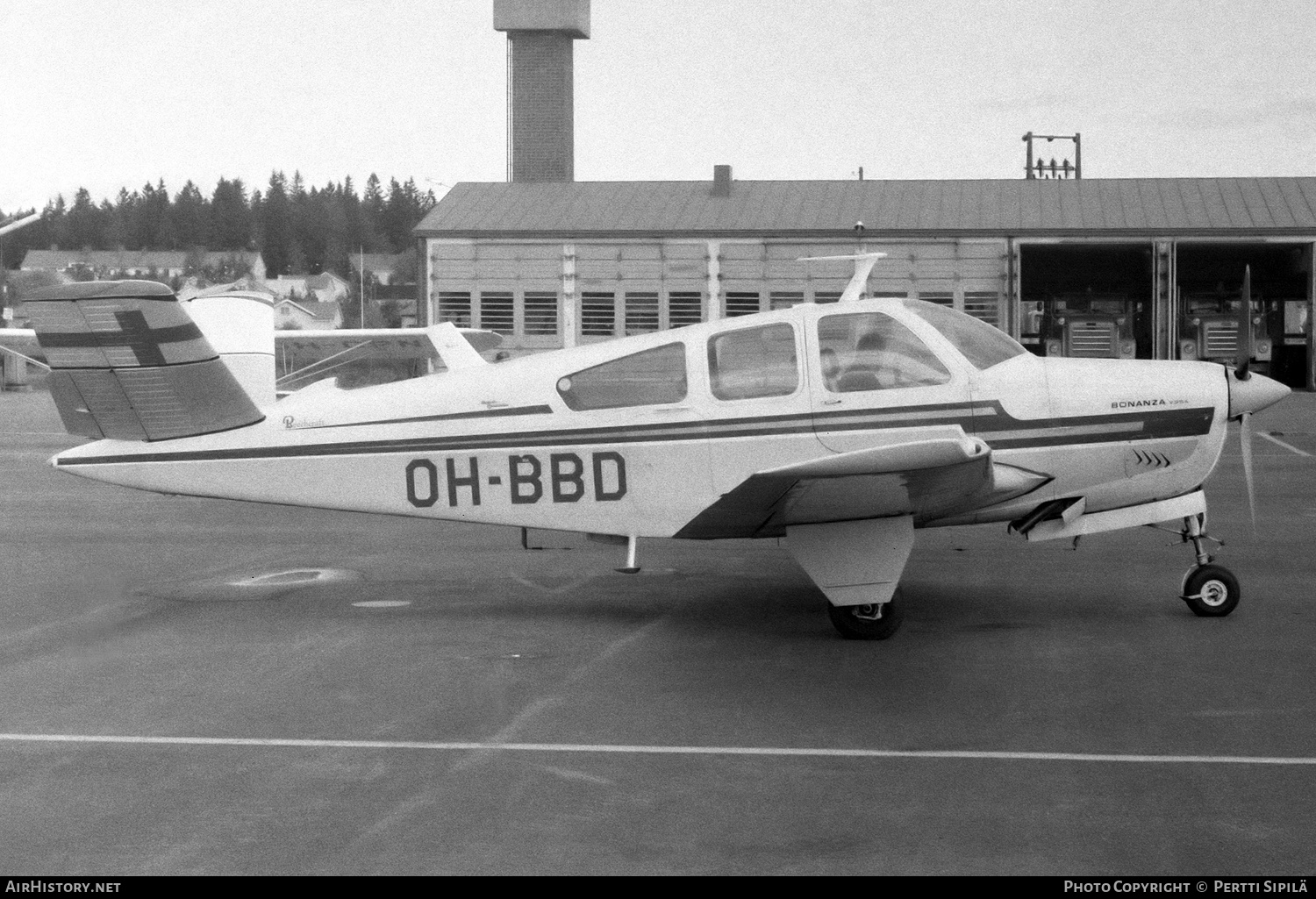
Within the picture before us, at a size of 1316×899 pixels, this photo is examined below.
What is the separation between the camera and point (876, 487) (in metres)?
7.99

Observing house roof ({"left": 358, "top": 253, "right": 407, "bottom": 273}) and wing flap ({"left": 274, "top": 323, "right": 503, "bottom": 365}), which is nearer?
wing flap ({"left": 274, "top": 323, "right": 503, "bottom": 365})

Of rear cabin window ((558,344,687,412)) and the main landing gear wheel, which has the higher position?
rear cabin window ((558,344,687,412))

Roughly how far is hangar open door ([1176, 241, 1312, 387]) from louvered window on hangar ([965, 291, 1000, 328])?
6.35 meters

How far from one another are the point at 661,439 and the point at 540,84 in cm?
4487

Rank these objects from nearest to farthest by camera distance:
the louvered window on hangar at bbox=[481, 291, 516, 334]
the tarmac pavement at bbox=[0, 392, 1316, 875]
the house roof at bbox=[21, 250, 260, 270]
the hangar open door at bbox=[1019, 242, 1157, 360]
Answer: the tarmac pavement at bbox=[0, 392, 1316, 875], the louvered window on hangar at bbox=[481, 291, 516, 334], the hangar open door at bbox=[1019, 242, 1157, 360], the house roof at bbox=[21, 250, 260, 270]

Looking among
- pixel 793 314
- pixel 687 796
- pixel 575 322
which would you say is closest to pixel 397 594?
pixel 793 314

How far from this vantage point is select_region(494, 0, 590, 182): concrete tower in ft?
167

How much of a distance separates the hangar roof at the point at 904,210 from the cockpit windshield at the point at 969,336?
3345 cm

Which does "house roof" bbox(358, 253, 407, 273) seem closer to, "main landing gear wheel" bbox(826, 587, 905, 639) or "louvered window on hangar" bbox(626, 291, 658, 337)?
"louvered window on hangar" bbox(626, 291, 658, 337)

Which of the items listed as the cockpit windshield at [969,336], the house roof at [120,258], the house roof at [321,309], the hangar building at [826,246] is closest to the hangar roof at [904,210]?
the hangar building at [826,246]

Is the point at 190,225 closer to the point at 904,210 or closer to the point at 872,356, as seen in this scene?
the point at 904,210

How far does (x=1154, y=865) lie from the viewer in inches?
185

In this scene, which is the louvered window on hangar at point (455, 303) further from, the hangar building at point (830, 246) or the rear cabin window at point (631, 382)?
the rear cabin window at point (631, 382)

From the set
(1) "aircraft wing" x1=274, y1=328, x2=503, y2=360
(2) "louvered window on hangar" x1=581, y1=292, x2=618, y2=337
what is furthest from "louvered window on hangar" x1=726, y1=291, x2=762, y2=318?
(1) "aircraft wing" x1=274, y1=328, x2=503, y2=360
